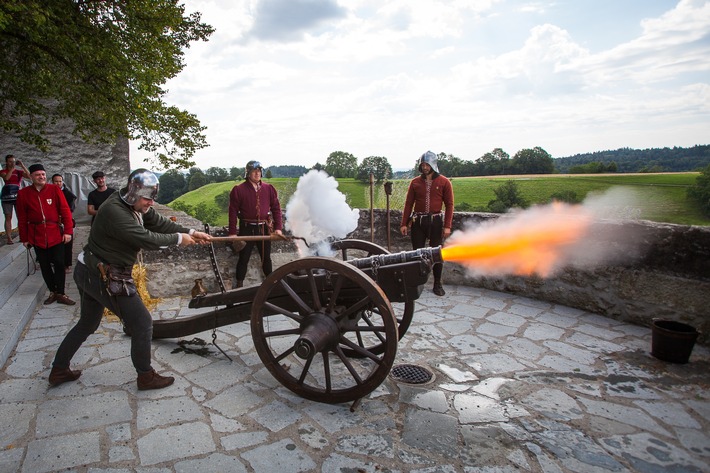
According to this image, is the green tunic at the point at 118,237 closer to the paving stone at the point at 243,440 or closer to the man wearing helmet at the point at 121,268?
the man wearing helmet at the point at 121,268

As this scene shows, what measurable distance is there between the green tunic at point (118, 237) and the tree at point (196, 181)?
51.4m

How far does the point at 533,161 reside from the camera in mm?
28703

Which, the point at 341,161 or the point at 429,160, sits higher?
the point at 341,161

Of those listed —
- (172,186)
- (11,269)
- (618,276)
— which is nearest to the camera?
(618,276)

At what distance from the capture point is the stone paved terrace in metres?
2.75

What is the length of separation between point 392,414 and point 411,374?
70cm

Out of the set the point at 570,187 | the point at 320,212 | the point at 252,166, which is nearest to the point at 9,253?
the point at 252,166

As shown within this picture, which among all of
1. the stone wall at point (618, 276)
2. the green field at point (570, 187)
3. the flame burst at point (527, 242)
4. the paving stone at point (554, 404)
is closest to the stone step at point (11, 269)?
the stone wall at point (618, 276)

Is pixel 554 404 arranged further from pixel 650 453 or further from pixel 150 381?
pixel 150 381

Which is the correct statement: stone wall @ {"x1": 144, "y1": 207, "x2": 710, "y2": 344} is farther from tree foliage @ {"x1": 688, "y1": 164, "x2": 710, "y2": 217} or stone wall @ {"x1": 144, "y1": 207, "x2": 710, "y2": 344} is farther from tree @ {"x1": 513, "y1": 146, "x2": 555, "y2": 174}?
tree @ {"x1": 513, "y1": 146, "x2": 555, "y2": 174}

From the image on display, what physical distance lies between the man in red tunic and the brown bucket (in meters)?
7.24

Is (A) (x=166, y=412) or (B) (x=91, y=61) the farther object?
(B) (x=91, y=61)

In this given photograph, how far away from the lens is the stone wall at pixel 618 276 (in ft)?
15.7

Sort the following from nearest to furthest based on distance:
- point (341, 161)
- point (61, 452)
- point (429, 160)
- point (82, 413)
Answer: point (61, 452) < point (82, 413) < point (429, 160) < point (341, 161)
